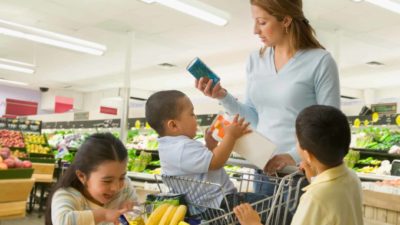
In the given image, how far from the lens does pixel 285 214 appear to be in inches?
56.1

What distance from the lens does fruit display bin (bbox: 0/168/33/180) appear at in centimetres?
446

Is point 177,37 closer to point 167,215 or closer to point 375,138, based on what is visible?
point 375,138

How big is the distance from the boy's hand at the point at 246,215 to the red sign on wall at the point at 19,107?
60.0ft

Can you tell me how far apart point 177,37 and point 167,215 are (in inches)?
317

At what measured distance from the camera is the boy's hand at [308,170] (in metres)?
1.51

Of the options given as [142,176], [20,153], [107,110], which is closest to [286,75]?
[142,176]

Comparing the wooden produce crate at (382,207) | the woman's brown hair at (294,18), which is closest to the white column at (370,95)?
the wooden produce crate at (382,207)

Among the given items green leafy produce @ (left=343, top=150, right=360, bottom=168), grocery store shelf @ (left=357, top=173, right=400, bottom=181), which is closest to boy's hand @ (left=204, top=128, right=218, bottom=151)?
grocery store shelf @ (left=357, top=173, right=400, bottom=181)

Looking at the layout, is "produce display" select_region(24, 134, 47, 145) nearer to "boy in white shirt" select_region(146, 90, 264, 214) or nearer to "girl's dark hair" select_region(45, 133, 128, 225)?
"girl's dark hair" select_region(45, 133, 128, 225)

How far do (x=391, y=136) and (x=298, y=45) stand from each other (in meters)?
5.63

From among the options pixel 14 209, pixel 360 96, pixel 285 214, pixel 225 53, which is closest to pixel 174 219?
pixel 285 214

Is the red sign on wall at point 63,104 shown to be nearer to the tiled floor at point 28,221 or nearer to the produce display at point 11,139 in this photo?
the produce display at point 11,139

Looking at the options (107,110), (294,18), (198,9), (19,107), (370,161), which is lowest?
(370,161)

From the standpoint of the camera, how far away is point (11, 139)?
283 inches
